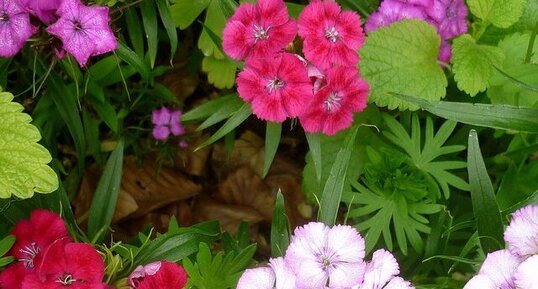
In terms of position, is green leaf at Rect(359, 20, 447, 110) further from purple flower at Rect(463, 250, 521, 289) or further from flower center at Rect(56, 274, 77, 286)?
flower center at Rect(56, 274, 77, 286)

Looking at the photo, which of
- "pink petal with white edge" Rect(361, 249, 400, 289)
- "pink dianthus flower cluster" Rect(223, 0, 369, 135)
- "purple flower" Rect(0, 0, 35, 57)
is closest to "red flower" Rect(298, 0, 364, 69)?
"pink dianthus flower cluster" Rect(223, 0, 369, 135)

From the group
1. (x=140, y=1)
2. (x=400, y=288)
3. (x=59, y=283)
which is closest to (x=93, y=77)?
(x=140, y=1)

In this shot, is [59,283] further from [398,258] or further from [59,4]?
[398,258]

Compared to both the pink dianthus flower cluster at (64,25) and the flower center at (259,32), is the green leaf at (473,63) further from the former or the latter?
the pink dianthus flower cluster at (64,25)

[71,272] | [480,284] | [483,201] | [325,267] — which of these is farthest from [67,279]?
[483,201]

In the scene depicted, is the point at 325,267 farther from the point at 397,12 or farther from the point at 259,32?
the point at 397,12
